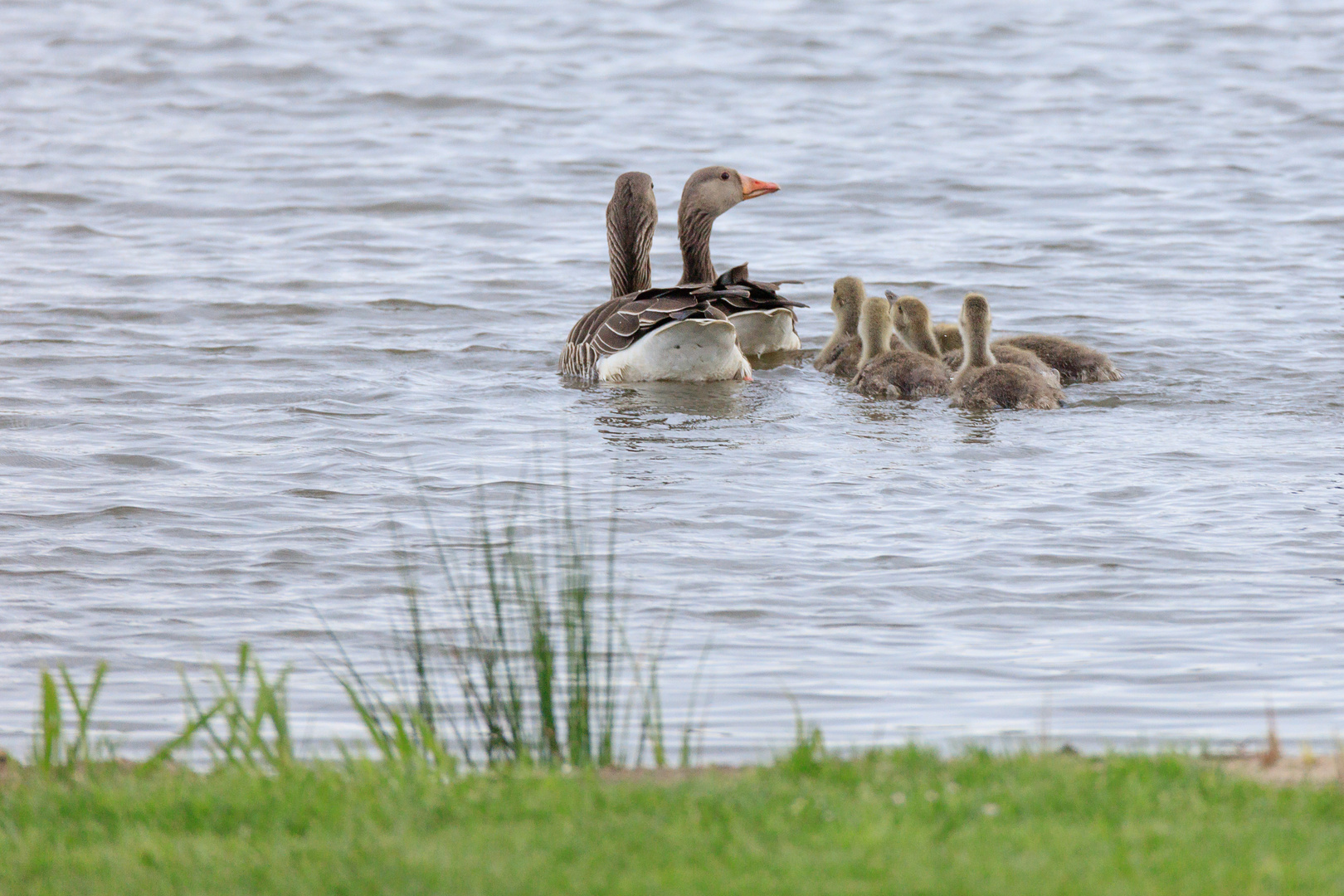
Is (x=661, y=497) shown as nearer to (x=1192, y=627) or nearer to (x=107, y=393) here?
(x=1192, y=627)

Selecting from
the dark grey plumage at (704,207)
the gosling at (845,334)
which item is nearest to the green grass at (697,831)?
the gosling at (845,334)

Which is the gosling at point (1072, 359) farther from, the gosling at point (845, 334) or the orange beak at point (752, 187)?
the orange beak at point (752, 187)

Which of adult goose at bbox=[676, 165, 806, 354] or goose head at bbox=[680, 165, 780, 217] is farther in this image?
goose head at bbox=[680, 165, 780, 217]

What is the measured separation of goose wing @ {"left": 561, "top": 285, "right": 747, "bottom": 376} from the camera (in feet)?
38.9

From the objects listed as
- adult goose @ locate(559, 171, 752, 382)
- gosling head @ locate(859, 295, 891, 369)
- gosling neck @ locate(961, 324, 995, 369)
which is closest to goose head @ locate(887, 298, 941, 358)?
gosling head @ locate(859, 295, 891, 369)

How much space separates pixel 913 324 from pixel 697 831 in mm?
8634

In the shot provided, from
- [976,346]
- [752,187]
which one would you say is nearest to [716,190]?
[752,187]

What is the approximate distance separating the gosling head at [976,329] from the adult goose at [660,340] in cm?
173

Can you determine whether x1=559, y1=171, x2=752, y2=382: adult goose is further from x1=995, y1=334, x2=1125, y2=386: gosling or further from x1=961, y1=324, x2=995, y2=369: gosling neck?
x1=995, y1=334, x2=1125, y2=386: gosling

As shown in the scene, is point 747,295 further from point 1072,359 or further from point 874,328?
point 1072,359

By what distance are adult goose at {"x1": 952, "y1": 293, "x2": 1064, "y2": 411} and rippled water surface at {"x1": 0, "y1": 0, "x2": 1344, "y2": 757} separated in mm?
168

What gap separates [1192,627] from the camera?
690cm

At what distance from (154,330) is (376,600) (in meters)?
7.01

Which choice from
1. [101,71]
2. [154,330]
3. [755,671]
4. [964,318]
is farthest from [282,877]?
[101,71]
